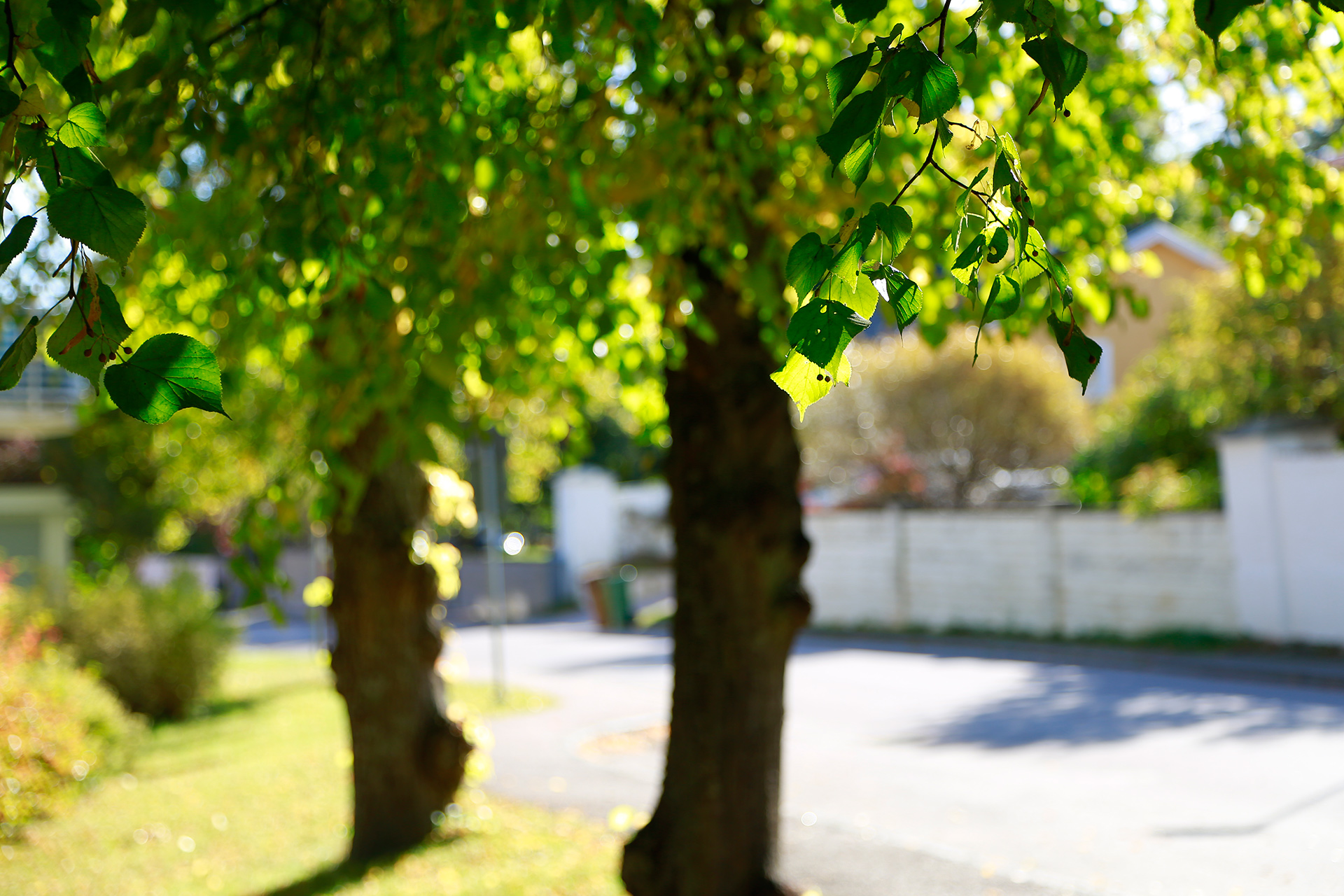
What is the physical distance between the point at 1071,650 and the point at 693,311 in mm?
11348

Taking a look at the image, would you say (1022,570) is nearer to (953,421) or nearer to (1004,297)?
(953,421)

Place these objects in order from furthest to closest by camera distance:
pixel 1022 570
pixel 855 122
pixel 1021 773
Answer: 1. pixel 1022 570
2. pixel 1021 773
3. pixel 855 122

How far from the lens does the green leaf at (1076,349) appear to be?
1628mm

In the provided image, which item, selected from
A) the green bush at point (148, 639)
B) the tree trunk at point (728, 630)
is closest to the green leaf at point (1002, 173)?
the tree trunk at point (728, 630)

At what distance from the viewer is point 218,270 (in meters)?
4.37

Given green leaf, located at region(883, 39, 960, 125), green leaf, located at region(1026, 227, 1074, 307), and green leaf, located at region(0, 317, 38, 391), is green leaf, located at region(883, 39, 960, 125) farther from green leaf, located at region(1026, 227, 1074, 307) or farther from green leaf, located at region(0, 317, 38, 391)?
green leaf, located at region(0, 317, 38, 391)

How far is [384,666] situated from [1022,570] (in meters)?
11.5

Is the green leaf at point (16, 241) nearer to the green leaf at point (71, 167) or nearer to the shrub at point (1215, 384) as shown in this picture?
the green leaf at point (71, 167)

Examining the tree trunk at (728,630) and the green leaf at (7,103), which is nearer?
the green leaf at (7,103)

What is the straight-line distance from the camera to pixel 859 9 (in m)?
1.60

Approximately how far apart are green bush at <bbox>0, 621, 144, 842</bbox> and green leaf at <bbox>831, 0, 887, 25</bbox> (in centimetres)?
811

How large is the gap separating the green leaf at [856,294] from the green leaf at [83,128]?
1020 mm

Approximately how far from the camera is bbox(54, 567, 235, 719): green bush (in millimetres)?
13312

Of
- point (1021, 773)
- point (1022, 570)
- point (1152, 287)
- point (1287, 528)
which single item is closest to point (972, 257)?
point (1021, 773)
